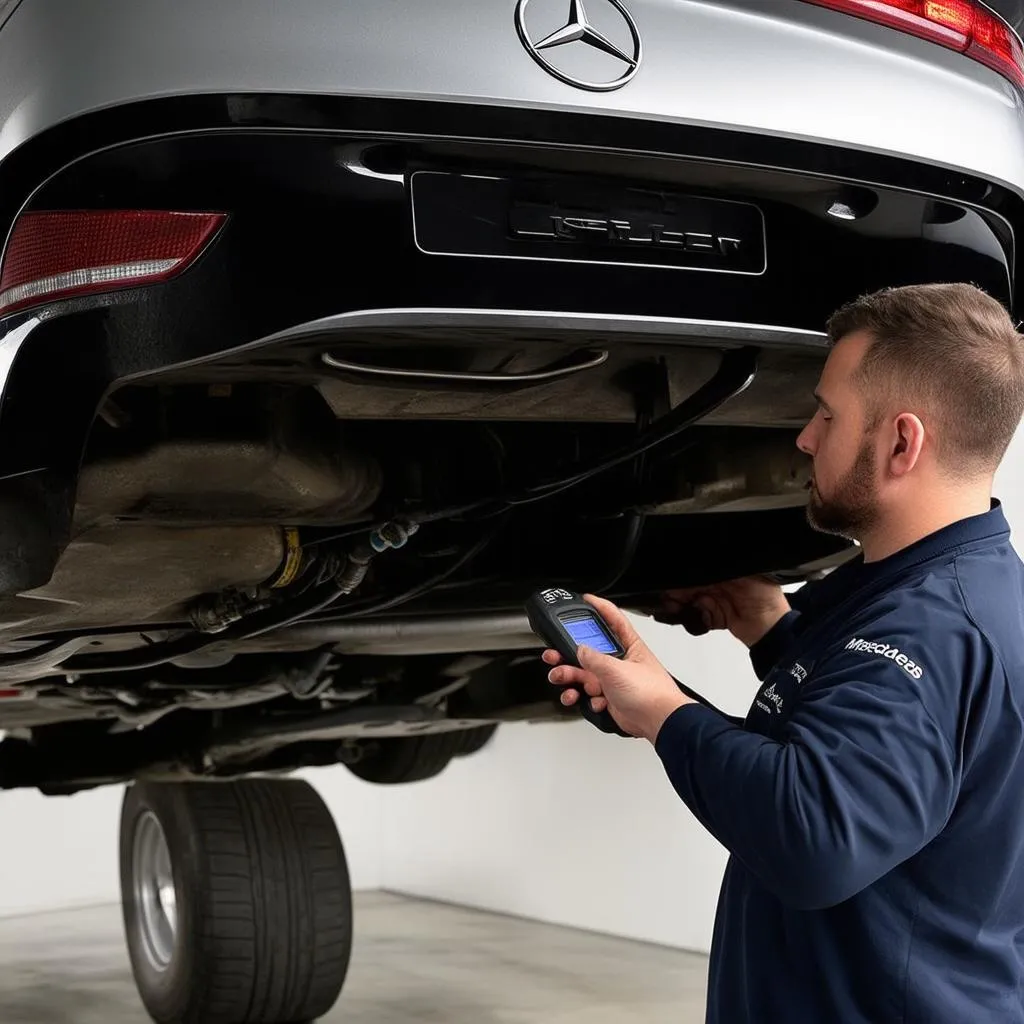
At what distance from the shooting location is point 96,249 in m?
1.37

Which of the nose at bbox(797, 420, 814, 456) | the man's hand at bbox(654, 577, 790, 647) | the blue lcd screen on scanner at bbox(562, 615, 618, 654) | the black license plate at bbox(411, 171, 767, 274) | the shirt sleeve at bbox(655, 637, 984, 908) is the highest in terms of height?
the black license plate at bbox(411, 171, 767, 274)

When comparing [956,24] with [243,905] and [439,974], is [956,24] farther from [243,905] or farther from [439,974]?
[439,974]

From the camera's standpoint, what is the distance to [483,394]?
5.25ft

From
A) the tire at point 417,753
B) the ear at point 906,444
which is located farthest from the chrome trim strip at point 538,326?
the tire at point 417,753

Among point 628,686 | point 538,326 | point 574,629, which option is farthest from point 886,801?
point 538,326

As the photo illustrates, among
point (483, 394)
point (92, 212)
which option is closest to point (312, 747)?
point (483, 394)

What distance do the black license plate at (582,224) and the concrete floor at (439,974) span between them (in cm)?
275

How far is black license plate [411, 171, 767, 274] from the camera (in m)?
1.41

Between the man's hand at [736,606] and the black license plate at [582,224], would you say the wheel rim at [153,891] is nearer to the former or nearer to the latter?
the man's hand at [736,606]

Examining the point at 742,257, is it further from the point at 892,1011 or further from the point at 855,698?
the point at 892,1011

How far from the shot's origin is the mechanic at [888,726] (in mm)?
1198

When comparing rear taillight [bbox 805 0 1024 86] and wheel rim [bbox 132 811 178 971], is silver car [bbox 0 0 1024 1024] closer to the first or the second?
rear taillight [bbox 805 0 1024 86]

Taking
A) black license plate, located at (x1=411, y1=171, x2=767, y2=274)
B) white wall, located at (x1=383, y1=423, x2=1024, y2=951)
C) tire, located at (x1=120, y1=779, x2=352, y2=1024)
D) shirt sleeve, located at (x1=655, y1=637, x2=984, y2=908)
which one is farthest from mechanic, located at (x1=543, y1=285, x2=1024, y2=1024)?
white wall, located at (x1=383, y1=423, x2=1024, y2=951)

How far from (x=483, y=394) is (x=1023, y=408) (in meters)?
0.55
